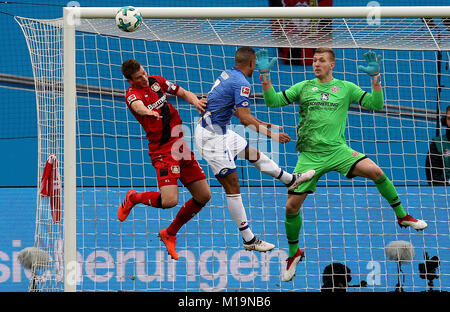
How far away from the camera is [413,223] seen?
7105mm

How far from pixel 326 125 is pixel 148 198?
1775mm

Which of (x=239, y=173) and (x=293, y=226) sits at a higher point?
(x=239, y=173)

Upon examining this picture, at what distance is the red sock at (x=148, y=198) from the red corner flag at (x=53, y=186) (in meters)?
0.71

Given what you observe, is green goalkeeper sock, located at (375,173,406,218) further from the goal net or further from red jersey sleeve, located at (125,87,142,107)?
red jersey sleeve, located at (125,87,142,107)

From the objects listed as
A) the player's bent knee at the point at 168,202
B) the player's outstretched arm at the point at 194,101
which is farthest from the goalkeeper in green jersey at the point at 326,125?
the player's bent knee at the point at 168,202

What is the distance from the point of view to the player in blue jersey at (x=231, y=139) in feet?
22.7

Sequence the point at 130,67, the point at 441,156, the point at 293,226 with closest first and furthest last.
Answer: the point at 130,67
the point at 293,226
the point at 441,156

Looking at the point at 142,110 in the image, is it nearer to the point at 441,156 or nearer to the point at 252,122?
the point at 252,122

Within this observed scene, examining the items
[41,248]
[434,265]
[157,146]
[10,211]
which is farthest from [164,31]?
[434,265]

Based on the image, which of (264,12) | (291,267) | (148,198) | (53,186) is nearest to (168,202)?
(148,198)

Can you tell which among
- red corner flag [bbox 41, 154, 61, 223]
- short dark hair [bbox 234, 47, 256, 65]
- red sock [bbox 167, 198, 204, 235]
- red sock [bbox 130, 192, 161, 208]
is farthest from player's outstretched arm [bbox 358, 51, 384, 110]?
red corner flag [bbox 41, 154, 61, 223]

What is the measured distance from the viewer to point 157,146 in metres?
7.12
